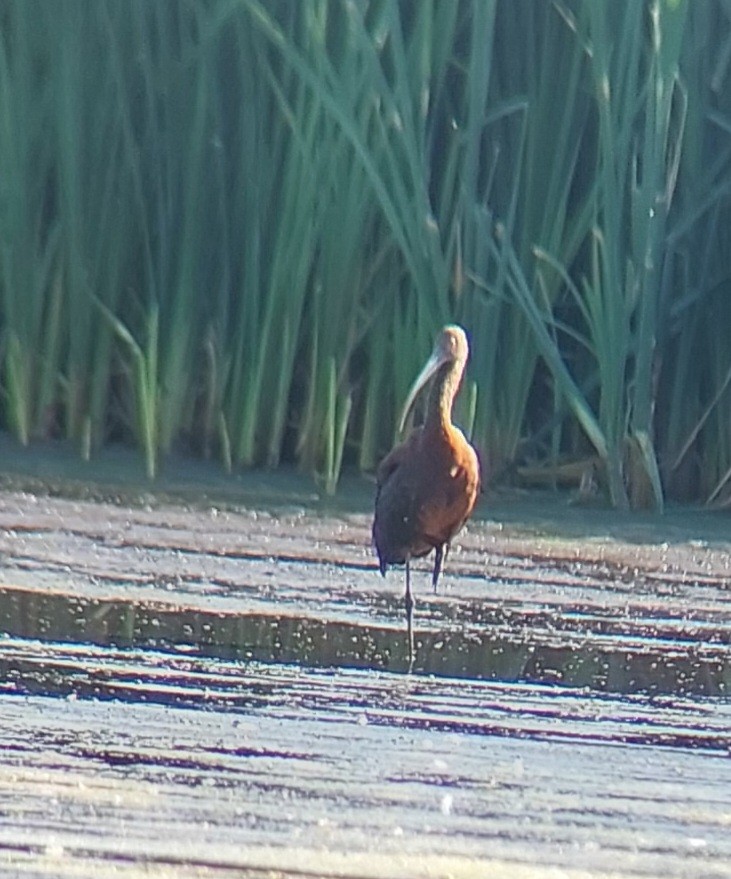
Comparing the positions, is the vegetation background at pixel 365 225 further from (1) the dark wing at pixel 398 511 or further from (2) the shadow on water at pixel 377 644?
(2) the shadow on water at pixel 377 644

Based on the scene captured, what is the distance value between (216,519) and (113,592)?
3.47 feet

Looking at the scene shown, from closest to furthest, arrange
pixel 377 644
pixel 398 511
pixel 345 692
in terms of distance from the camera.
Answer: pixel 345 692 → pixel 377 644 → pixel 398 511

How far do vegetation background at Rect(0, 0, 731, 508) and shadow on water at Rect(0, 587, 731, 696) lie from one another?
59.9 inches

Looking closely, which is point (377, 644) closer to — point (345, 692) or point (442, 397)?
point (345, 692)

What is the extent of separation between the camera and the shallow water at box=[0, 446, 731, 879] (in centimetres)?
324

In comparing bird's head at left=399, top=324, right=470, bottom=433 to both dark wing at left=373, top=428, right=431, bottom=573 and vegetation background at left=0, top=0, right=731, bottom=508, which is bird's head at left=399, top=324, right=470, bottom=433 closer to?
dark wing at left=373, top=428, right=431, bottom=573

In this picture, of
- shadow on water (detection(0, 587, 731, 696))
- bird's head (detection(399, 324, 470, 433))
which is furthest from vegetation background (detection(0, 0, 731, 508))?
shadow on water (detection(0, 587, 731, 696))

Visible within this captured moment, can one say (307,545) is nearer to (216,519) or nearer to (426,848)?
(216,519)

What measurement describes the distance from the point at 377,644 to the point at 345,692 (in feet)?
1.70

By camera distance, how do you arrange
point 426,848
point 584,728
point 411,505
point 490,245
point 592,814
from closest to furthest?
point 426,848 < point 592,814 < point 584,728 < point 411,505 < point 490,245

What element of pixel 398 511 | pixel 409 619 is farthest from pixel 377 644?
pixel 398 511

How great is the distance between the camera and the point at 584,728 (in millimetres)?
4141

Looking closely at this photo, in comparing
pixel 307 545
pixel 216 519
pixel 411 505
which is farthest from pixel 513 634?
pixel 216 519

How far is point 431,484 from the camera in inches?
218
